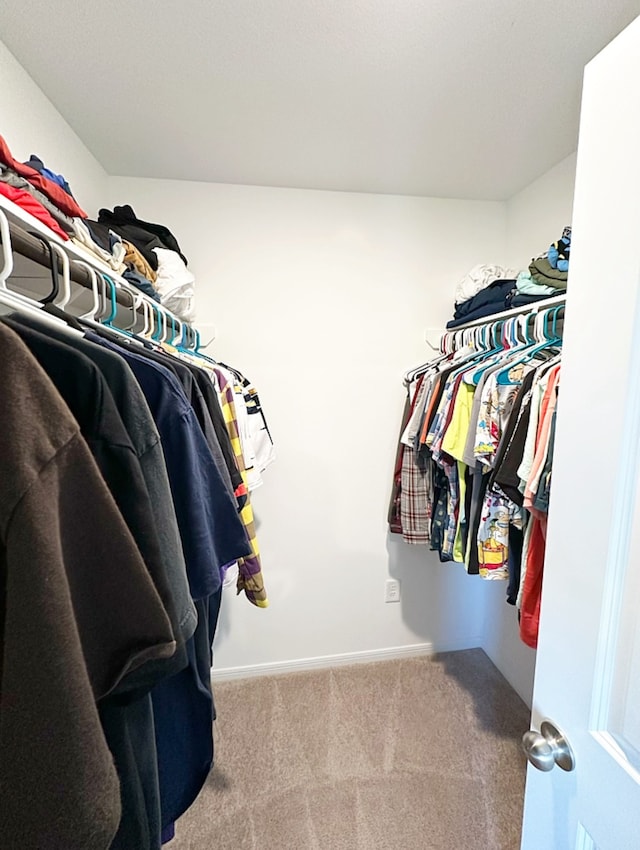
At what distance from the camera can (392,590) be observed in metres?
2.08

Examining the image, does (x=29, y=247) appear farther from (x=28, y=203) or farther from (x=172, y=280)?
(x=172, y=280)

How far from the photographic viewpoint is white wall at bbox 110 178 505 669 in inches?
71.6

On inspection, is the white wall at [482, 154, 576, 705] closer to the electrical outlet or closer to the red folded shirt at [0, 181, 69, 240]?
the electrical outlet

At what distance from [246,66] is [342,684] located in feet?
7.94

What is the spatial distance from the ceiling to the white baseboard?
7.48 feet

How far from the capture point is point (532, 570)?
43.1 inches

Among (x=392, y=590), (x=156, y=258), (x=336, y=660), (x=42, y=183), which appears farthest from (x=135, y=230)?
(x=336, y=660)

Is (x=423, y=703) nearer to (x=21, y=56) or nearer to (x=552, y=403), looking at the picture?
(x=552, y=403)

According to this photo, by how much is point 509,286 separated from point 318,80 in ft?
3.24

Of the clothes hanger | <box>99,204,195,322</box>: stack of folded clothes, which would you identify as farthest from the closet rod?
the clothes hanger

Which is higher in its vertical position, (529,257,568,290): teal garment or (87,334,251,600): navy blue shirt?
(529,257,568,290): teal garment

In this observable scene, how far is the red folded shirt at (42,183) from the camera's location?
0.76m

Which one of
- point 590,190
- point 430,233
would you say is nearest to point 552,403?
point 590,190

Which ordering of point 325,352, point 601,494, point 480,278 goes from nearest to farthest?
point 601,494 → point 480,278 → point 325,352
